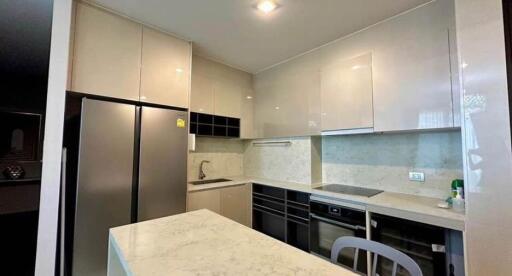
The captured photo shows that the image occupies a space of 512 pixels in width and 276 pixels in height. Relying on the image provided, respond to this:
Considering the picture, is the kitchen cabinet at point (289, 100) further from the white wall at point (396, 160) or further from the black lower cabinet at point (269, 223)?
the black lower cabinet at point (269, 223)

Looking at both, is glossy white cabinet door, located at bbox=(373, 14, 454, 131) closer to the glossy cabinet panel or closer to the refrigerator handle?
the glossy cabinet panel

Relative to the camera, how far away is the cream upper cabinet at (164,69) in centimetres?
192

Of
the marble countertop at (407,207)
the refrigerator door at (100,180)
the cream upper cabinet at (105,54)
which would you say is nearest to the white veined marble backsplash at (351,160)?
the marble countertop at (407,207)

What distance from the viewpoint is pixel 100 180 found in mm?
1570

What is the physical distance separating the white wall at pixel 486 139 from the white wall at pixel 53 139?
2.73 metres

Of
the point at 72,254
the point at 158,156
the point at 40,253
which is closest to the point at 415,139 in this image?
the point at 158,156

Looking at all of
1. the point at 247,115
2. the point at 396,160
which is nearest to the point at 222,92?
the point at 247,115

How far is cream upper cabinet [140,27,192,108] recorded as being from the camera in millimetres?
1917

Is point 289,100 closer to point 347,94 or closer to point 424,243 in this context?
point 347,94

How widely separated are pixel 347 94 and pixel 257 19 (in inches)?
45.5

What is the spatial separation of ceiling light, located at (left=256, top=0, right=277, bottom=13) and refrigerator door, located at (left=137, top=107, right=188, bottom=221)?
1215 mm

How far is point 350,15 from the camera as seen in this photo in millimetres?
1778

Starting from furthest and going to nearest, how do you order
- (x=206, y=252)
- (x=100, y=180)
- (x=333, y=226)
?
1. (x=333, y=226)
2. (x=100, y=180)
3. (x=206, y=252)

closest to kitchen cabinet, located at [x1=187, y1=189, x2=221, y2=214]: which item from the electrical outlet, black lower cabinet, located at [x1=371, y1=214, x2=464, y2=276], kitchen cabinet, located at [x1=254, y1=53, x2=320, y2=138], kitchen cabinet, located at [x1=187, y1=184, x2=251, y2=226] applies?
kitchen cabinet, located at [x1=187, y1=184, x2=251, y2=226]
